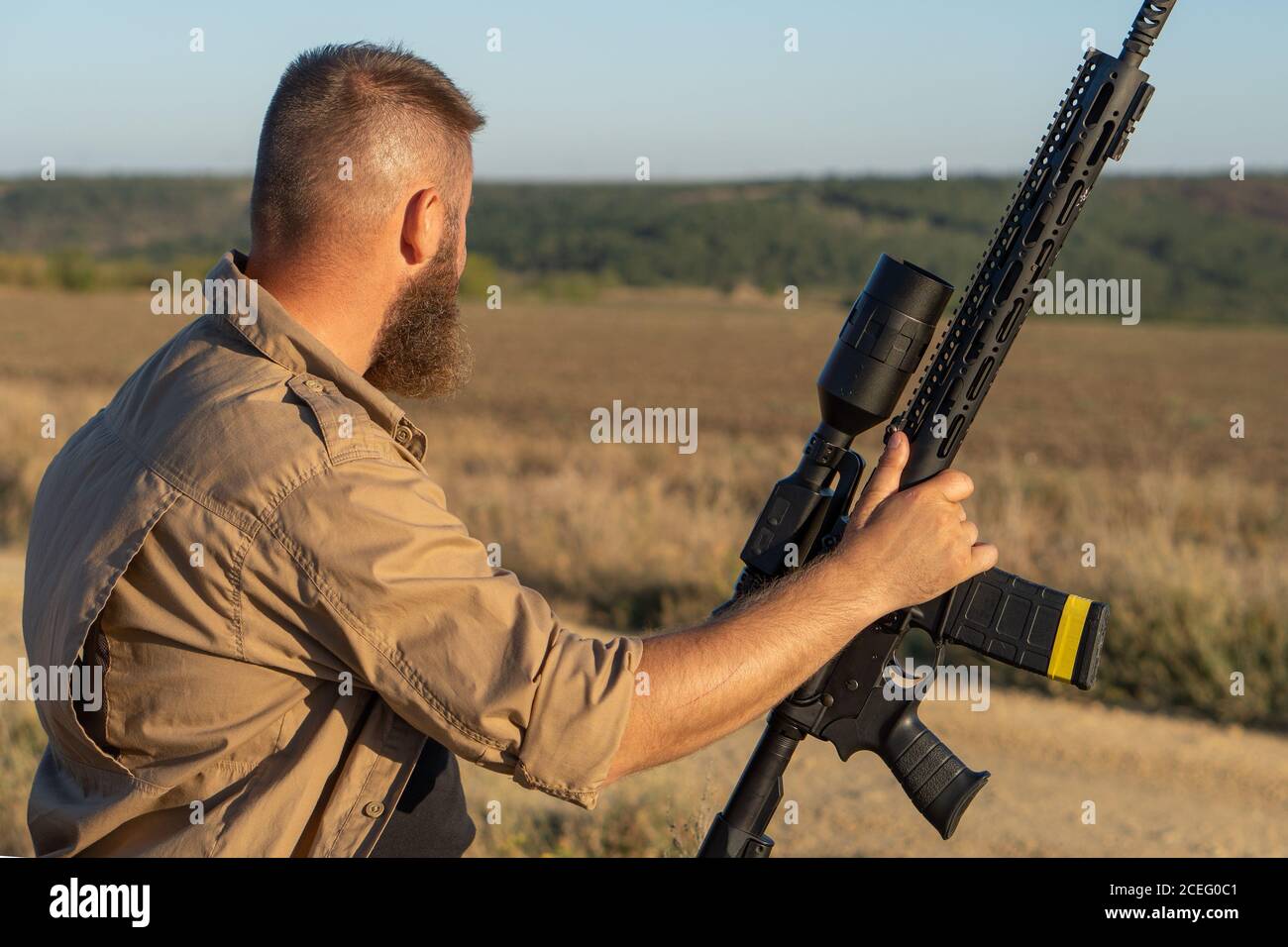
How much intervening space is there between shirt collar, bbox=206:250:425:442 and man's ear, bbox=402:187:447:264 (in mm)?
276

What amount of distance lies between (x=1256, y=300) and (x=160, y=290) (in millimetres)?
95822

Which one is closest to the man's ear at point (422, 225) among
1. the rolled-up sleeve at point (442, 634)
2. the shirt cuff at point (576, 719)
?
the rolled-up sleeve at point (442, 634)

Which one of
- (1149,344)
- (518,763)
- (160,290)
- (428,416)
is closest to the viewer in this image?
(518,763)

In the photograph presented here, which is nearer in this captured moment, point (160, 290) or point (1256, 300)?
point (160, 290)

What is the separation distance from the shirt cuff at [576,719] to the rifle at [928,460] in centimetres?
67

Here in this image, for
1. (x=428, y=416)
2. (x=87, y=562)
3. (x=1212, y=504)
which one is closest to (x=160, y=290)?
(x=87, y=562)

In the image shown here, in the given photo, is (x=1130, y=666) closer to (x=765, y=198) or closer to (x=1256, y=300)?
(x=1256, y=300)

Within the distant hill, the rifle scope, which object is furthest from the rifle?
the distant hill

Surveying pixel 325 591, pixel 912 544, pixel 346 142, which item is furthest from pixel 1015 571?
pixel 325 591

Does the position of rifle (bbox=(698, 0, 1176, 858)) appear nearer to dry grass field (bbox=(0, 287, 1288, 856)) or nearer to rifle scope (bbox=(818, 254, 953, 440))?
rifle scope (bbox=(818, 254, 953, 440))

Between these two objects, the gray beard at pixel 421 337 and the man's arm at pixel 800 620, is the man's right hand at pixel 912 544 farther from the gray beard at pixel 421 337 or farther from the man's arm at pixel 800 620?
the gray beard at pixel 421 337

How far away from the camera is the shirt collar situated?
86.7 inches
